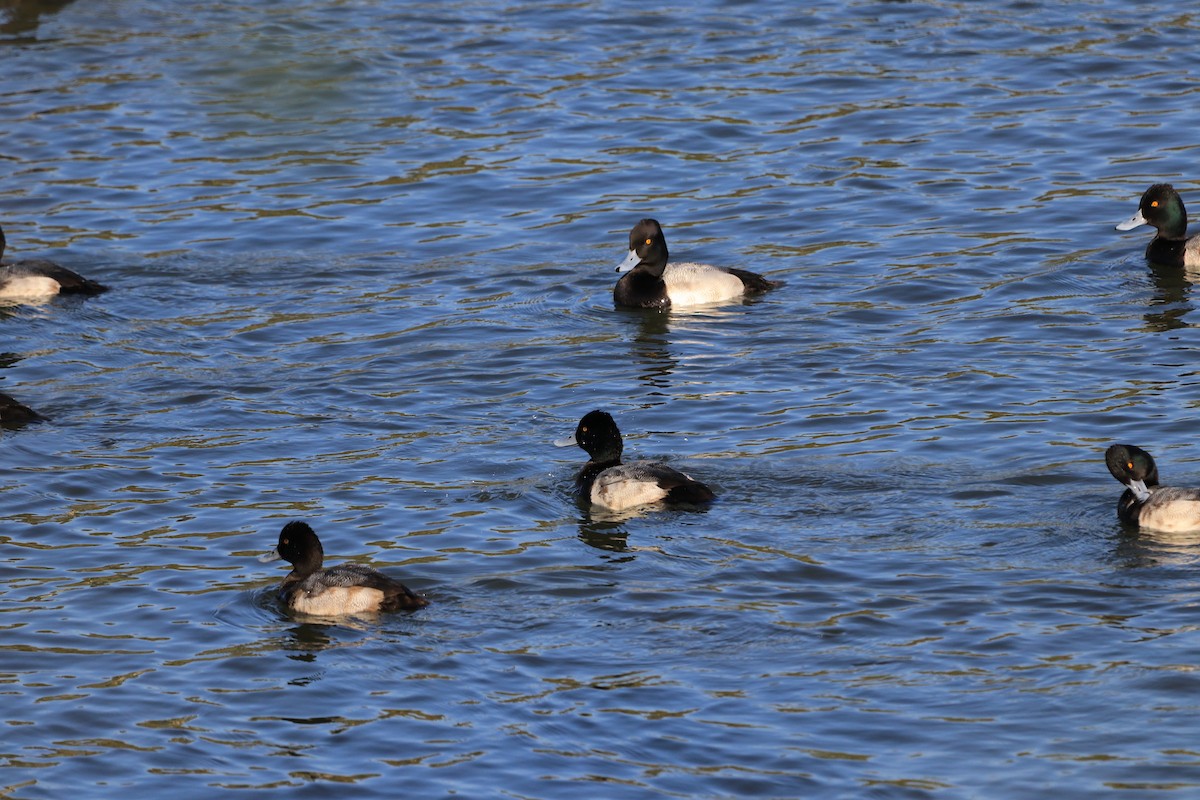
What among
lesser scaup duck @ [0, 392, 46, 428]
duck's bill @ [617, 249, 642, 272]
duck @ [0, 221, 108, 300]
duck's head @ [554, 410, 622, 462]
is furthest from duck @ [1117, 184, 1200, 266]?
lesser scaup duck @ [0, 392, 46, 428]

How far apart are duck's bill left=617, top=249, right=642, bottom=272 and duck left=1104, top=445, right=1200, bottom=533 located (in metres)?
6.79

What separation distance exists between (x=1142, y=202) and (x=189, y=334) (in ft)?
29.5

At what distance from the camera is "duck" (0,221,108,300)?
1817 centimetres

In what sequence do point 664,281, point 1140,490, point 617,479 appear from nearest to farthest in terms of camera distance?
point 1140,490 → point 617,479 → point 664,281

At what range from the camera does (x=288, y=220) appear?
2066 centimetres

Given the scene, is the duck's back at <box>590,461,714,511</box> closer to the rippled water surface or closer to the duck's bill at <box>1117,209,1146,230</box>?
the rippled water surface

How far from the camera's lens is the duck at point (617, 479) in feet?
40.8

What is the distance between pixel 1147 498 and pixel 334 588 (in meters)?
4.92

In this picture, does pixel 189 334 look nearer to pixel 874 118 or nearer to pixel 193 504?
pixel 193 504

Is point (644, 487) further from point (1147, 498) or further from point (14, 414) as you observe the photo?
point (14, 414)

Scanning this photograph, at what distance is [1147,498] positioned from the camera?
37.7ft

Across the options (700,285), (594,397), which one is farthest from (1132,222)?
(594,397)

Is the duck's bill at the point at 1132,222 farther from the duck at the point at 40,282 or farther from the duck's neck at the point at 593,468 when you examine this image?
the duck at the point at 40,282

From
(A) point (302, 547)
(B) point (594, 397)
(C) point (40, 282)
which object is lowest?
(A) point (302, 547)
